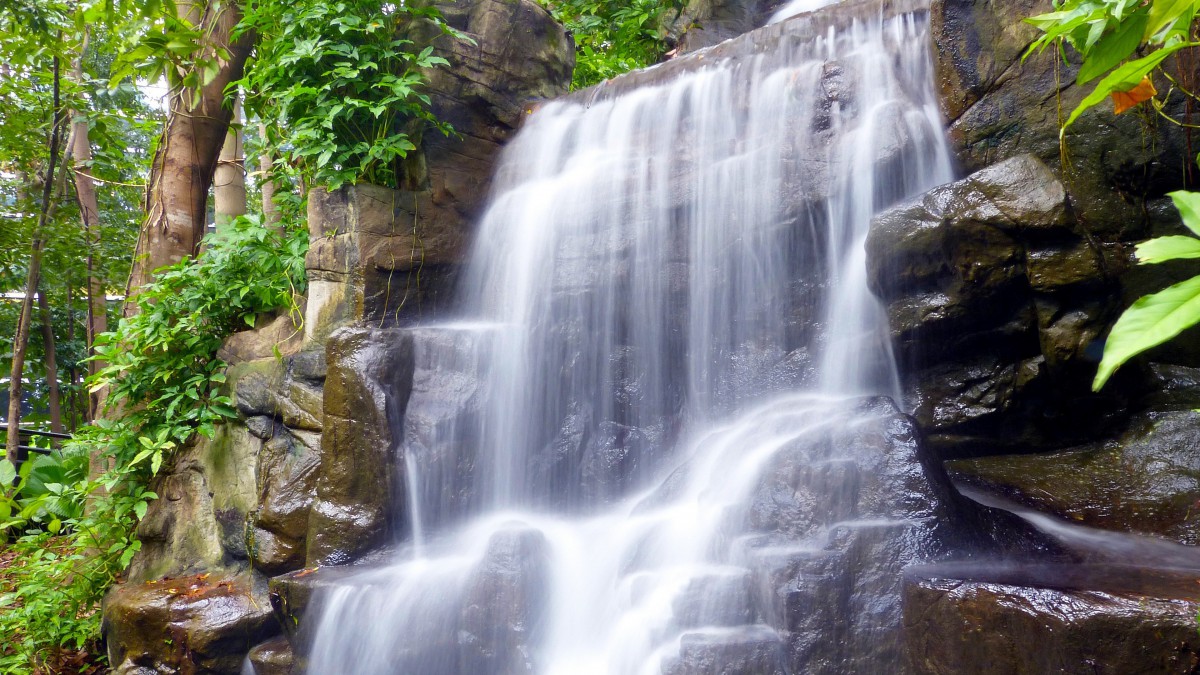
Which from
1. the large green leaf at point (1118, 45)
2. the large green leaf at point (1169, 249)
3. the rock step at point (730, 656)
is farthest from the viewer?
the rock step at point (730, 656)

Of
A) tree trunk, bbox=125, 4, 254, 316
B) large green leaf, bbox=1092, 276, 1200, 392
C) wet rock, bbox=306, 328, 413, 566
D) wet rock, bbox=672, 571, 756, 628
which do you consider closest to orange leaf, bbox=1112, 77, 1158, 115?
large green leaf, bbox=1092, 276, 1200, 392

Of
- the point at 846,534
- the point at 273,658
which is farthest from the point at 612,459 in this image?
the point at 273,658

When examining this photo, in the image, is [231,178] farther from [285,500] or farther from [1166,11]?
[1166,11]

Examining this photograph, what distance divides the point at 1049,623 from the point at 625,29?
26.8 feet

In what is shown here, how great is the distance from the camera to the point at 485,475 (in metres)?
4.41

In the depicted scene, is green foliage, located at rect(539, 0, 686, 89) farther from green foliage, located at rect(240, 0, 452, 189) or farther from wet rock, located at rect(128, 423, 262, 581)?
wet rock, located at rect(128, 423, 262, 581)

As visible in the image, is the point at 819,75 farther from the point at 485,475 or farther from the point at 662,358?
the point at 485,475

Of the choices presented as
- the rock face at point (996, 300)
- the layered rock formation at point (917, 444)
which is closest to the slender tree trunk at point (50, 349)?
the layered rock formation at point (917, 444)

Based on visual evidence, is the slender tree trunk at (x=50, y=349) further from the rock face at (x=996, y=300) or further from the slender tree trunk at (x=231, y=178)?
the rock face at (x=996, y=300)

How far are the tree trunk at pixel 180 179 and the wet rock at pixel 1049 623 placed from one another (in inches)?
217

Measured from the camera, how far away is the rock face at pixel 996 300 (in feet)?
11.3

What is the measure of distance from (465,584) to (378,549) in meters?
0.80

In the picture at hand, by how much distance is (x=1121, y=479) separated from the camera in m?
3.38

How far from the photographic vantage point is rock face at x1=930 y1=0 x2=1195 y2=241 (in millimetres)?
A: 3672
